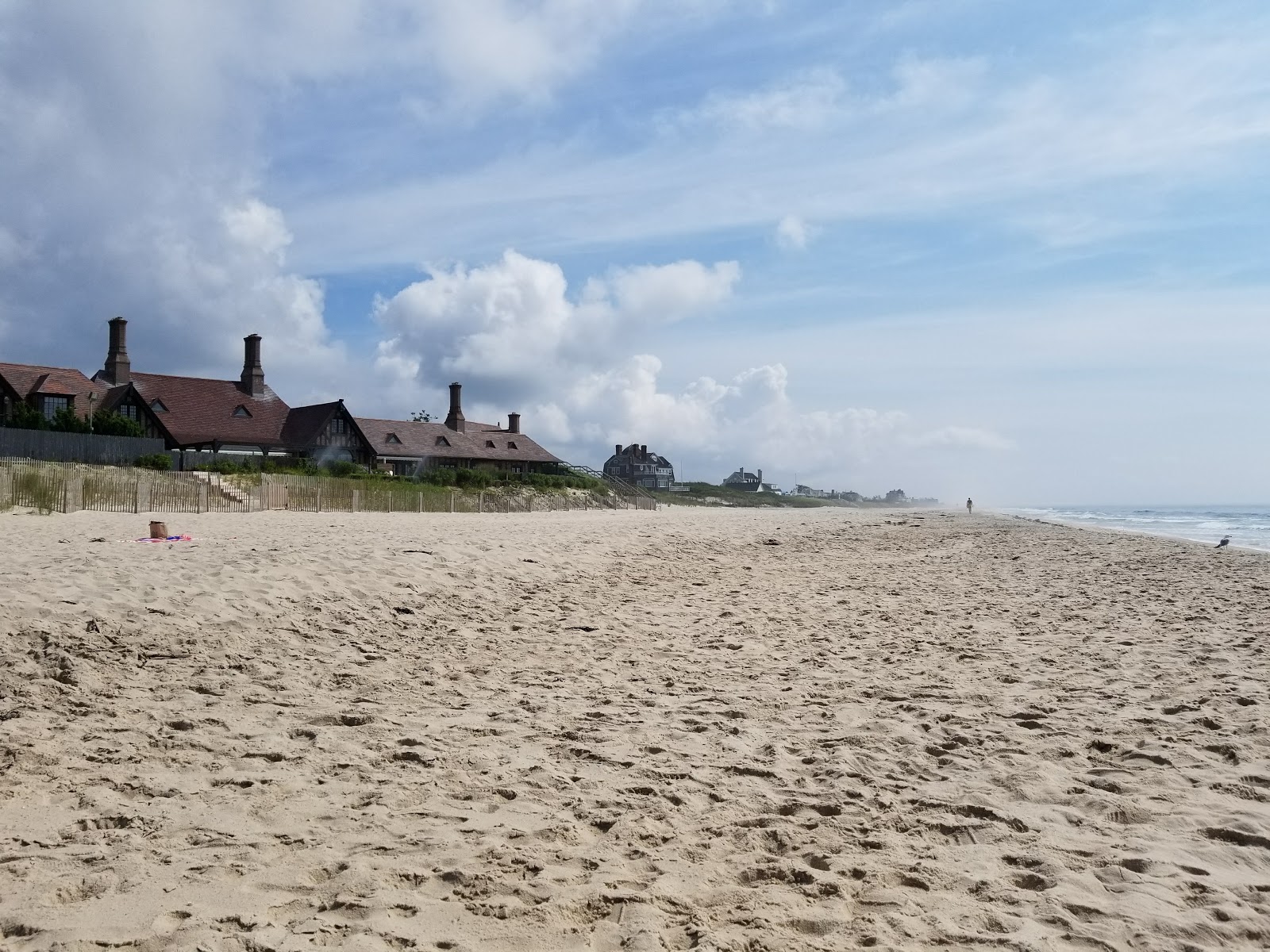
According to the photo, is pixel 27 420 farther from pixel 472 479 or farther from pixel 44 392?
pixel 472 479

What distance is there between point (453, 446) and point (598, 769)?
182ft

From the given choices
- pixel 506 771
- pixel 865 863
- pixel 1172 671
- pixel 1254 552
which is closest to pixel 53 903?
pixel 506 771

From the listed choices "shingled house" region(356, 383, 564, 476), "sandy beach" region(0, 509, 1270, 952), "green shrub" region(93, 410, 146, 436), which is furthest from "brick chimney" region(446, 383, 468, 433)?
"sandy beach" region(0, 509, 1270, 952)

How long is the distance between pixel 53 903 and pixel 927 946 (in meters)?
3.05

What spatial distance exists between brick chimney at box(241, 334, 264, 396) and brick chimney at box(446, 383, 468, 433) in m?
13.7

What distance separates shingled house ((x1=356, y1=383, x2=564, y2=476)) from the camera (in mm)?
54875

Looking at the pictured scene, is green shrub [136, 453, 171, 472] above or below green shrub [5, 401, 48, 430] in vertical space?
below

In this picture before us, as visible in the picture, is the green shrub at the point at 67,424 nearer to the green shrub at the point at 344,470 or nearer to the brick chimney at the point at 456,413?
the green shrub at the point at 344,470

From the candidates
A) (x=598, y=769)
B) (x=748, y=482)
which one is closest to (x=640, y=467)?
(x=748, y=482)

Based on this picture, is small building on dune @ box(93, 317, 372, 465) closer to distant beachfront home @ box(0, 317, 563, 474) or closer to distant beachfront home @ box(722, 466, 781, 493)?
distant beachfront home @ box(0, 317, 563, 474)

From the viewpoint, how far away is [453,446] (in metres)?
58.7

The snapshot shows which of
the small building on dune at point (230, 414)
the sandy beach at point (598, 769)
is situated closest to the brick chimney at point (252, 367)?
the small building on dune at point (230, 414)

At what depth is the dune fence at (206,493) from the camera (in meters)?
19.4

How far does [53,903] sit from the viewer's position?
121 inches
